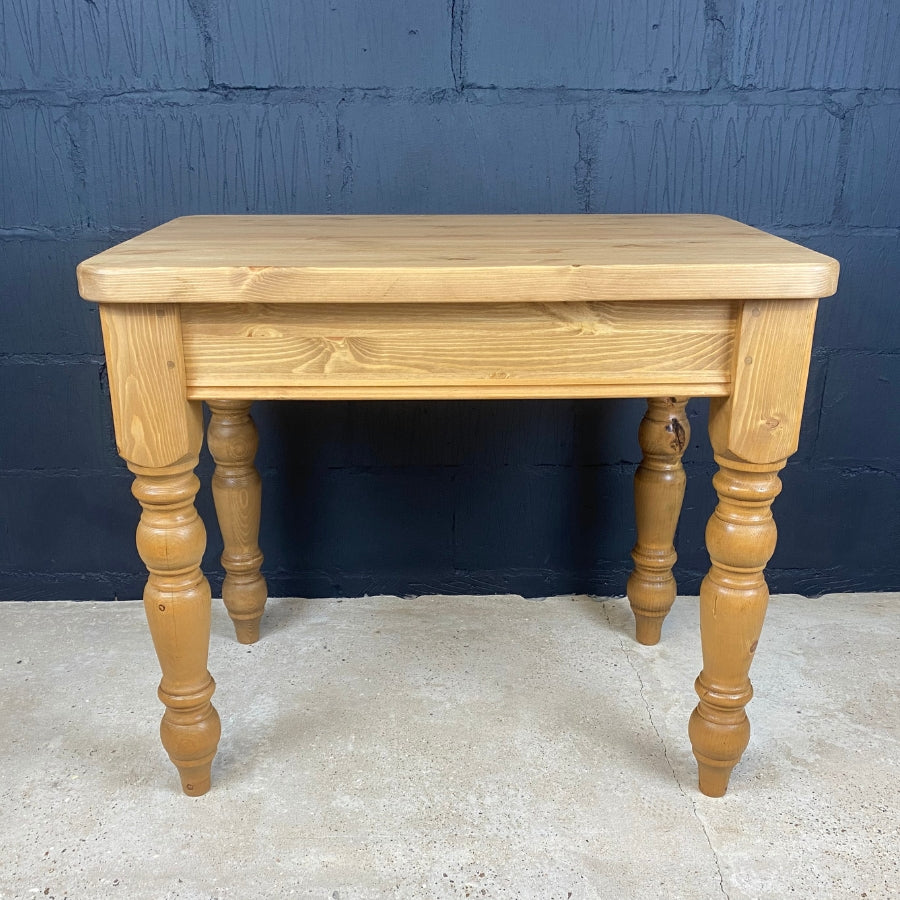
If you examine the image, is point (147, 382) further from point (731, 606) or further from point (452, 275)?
point (731, 606)

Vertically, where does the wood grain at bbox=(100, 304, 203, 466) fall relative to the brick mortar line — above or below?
below

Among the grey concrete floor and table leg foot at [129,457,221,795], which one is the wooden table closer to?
table leg foot at [129,457,221,795]

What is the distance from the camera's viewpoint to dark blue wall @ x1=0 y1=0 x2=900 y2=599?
1525 millimetres

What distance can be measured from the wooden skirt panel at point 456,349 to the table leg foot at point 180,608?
134 mm

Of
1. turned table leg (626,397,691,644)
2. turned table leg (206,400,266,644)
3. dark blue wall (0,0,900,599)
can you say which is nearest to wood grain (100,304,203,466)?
Result: turned table leg (206,400,266,644)

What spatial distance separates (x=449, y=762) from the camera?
1.30 metres

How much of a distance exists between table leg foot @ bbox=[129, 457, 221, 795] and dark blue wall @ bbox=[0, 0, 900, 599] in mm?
594

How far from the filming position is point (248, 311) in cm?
104

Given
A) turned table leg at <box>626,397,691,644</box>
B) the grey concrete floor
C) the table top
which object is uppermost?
the table top

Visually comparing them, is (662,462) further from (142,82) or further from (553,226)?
(142,82)

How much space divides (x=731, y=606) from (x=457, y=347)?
481mm

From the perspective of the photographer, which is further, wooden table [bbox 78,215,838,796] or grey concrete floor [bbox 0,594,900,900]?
grey concrete floor [bbox 0,594,900,900]

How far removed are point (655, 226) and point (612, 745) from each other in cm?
77

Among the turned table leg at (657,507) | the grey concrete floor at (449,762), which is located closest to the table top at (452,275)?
the turned table leg at (657,507)
